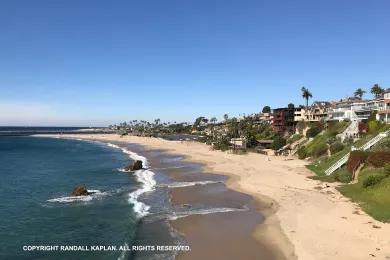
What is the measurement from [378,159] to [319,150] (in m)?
26.8

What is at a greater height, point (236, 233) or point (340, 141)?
point (340, 141)

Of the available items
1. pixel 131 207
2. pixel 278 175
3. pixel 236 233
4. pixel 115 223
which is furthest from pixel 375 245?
pixel 278 175

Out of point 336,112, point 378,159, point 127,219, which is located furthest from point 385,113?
point 127,219

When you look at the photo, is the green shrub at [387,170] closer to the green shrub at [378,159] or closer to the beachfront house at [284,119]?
the green shrub at [378,159]

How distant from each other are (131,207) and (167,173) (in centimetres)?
2828

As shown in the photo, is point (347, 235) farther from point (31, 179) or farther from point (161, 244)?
point (31, 179)

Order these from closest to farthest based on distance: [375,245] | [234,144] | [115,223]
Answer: [375,245] < [115,223] < [234,144]

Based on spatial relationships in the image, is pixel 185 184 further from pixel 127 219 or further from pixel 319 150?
pixel 319 150

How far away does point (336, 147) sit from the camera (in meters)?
66.5

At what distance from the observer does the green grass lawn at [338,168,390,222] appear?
111 feet

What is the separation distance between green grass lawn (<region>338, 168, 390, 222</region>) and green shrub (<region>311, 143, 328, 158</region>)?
24529 millimetres

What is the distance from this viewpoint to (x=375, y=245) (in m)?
26.6

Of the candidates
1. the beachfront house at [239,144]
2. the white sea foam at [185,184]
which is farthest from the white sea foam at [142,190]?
the beachfront house at [239,144]

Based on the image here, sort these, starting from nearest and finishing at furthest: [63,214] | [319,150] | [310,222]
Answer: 1. [310,222]
2. [63,214]
3. [319,150]
